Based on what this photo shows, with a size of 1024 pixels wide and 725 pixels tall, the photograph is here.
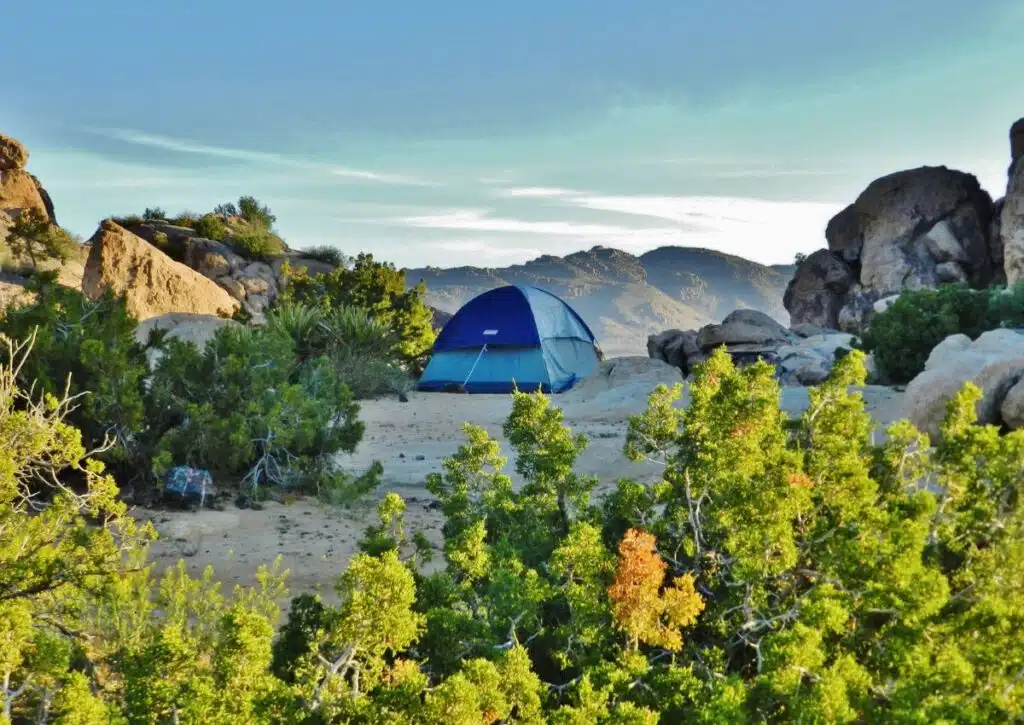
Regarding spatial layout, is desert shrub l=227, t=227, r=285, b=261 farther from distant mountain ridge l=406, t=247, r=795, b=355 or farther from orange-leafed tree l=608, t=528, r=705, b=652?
distant mountain ridge l=406, t=247, r=795, b=355

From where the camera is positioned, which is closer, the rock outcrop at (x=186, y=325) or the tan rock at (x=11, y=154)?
the rock outcrop at (x=186, y=325)

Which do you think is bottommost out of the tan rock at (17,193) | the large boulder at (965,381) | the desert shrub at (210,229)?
the large boulder at (965,381)

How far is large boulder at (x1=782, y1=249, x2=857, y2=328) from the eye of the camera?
37125 millimetres

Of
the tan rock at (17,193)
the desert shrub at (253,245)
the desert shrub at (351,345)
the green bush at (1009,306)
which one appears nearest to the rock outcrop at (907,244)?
the green bush at (1009,306)

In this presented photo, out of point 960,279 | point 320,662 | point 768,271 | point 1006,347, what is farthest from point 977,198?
point 768,271

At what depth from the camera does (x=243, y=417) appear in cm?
807

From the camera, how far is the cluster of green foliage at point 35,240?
35031 millimetres

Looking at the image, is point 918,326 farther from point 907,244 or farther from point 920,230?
point 920,230

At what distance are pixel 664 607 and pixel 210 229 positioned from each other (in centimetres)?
3839

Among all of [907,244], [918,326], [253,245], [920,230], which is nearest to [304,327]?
[918,326]

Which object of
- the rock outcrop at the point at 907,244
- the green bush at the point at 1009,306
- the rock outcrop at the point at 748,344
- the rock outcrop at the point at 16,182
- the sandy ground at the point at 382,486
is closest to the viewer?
the sandy ground at the point at 382,486

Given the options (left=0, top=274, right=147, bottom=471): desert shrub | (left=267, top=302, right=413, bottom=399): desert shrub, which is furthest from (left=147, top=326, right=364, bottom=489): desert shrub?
(left=267, top=302, right=413, bottom=399): desert shrub

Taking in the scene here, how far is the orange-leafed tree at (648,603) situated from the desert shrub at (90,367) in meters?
5.73

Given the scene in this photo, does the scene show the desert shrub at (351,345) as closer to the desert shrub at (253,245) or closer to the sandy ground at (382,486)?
the sandy ground at (382,486)
